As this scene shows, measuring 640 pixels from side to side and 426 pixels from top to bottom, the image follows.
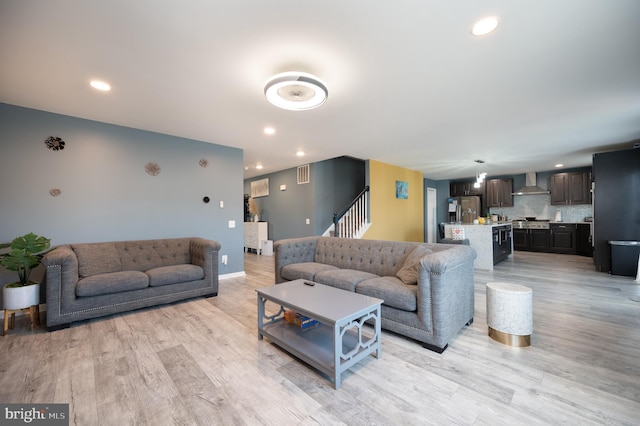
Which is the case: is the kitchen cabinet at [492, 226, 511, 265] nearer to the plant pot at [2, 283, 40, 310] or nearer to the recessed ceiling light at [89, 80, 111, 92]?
the recessed ceiling light at [89, 80, 111, 92]

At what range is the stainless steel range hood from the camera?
312 inches

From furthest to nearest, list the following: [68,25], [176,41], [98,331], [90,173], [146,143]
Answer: [146,143]
[90,173]
[98,331]
[176,41]
[68,25]

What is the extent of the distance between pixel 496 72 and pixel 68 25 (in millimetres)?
3562

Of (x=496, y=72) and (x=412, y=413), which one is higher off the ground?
(x=496, y=72)

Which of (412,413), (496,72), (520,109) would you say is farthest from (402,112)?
(412,413)

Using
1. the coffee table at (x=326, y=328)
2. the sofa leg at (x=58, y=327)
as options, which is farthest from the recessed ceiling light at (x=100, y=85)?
the coffee table at (x=326, y=328)

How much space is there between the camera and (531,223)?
26.8 ft

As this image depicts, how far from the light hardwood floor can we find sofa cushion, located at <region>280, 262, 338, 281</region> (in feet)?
2.61

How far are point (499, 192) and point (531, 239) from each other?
1795 mm

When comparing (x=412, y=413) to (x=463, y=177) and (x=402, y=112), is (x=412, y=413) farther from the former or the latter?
(x=463, y=177)

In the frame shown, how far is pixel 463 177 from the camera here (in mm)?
9414

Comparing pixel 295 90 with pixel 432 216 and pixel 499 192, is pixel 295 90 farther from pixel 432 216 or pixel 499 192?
pixel 499 192

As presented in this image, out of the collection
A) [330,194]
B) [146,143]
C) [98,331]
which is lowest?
[98,331]

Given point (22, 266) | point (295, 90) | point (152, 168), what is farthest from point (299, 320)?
point (152, 168)
